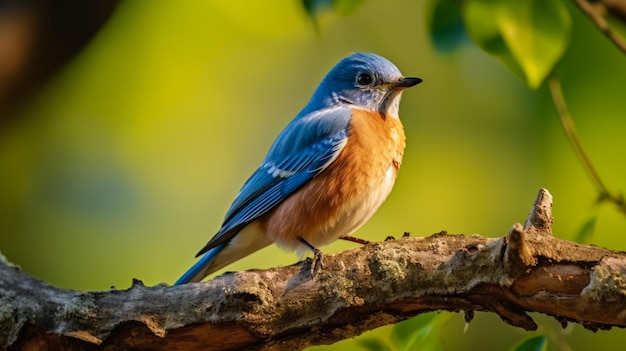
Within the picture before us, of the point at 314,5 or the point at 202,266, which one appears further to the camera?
the point at 202,266

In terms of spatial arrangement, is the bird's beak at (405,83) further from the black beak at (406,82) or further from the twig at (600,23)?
the twig at (600,23)

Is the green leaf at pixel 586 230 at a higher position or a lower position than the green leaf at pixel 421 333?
higher

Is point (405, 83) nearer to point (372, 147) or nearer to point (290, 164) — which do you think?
point (372, 147)

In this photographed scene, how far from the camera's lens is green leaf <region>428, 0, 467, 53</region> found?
387 centimetres

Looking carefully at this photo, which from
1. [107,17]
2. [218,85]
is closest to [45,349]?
[107,17]

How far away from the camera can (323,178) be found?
407cm

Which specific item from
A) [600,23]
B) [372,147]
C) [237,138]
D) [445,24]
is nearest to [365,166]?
[372,147]

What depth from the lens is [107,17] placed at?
4.43 metres

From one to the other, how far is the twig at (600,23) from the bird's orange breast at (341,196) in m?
1.15

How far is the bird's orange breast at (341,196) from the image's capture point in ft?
13.2

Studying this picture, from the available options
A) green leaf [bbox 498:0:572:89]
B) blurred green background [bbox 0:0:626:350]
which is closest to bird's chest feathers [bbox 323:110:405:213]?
green leaf [bbox 498:0:572:89]

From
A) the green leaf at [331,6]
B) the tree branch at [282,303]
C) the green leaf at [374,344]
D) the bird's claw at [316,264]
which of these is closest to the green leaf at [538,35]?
the tree branch at [282,303]

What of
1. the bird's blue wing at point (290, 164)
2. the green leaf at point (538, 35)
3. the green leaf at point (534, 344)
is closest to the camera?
the green leaf at point (534, 344)

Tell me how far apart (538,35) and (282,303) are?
4.52 ft
